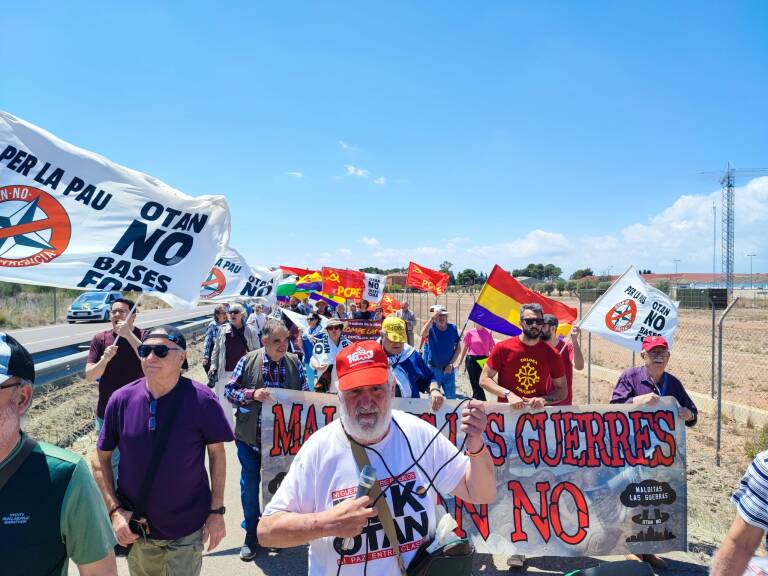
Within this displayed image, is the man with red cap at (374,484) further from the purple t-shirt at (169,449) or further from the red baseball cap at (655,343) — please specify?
the red baseball cap at (655,343)

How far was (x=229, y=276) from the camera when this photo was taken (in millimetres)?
9664

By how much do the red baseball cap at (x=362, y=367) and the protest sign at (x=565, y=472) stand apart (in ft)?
7.45

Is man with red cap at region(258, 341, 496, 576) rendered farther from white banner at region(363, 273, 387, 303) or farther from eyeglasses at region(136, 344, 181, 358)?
white banner at region(363, 273, 387, 303)

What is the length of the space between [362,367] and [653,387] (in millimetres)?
3468

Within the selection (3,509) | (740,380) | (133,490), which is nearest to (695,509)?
(133,490)

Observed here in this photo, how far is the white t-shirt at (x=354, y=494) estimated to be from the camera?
1.88m

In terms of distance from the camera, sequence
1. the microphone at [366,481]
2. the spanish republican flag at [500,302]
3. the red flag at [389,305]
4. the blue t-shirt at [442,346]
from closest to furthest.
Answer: the microphone at [366,481] → the spanish republican flag at [500,302] → the blue t-shirt at [442,346] → the red flag at [389,305]

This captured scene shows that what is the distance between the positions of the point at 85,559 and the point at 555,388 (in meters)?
3.95

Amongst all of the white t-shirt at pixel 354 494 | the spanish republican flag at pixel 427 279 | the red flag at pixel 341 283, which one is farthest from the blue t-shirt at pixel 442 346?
the red flag at pixel 341 283

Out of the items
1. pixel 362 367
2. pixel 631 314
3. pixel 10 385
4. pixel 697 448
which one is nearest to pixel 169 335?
pixel 10 385

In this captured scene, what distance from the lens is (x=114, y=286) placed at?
12.7ft

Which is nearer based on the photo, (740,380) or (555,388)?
(555,388)

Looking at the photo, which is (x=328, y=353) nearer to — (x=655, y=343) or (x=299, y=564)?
(x=299, y=564)

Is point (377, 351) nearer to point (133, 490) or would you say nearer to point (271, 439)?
point (133, 490)
